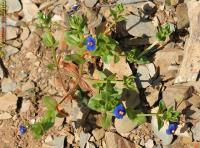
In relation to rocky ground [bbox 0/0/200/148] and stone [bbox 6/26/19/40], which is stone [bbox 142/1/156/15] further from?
stone [bbox 6/26/19/40]

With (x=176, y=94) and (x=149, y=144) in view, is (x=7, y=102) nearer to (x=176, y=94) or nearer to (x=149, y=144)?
(x=149, y=144)

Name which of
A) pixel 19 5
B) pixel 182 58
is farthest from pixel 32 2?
pixel 182 58

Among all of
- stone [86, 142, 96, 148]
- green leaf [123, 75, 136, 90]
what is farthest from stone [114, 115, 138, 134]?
green leaf [123, 75, 136, 90]

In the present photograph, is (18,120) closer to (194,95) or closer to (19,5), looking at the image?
(19,5)

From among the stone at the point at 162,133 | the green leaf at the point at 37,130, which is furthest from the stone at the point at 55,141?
the stone at the point at 162,133

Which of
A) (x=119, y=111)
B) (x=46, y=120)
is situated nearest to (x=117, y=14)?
(x=119, y=111)

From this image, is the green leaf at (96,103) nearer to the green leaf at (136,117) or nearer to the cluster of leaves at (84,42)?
the green leaf at (136,117)
